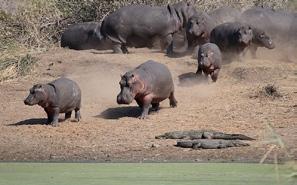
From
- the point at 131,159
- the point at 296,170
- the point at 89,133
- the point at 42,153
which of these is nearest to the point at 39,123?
the point at 89,133

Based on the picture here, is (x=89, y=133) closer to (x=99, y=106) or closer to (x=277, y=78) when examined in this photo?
(x=99, y=106)

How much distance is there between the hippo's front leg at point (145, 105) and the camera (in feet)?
42.4

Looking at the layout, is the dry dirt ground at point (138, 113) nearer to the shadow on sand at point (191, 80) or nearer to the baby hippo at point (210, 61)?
the shadow on sand at point (191, 80)

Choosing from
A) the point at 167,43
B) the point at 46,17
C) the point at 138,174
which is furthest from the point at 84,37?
the point at 138,174

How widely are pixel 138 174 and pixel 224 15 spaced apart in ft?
35.8

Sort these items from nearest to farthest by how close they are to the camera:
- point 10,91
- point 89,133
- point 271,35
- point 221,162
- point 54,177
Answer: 1. point 54,177
2. point 221,162
3. point 89,133
4. point 10,91
5. point 271,35

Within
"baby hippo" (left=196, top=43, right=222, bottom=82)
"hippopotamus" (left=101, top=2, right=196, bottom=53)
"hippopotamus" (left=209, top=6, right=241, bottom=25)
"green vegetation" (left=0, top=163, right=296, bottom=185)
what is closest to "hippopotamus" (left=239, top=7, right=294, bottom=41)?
"hippopotamus" (left=209, top=6, right=241, bottom=25)

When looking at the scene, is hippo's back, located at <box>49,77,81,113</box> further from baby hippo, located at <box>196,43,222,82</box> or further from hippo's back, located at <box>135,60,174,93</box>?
baby hippo, located at <box>196,43,222,82</box>

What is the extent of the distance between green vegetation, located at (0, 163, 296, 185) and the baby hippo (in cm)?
616

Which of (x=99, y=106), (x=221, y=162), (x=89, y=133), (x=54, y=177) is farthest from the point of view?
(x=99, y=106)

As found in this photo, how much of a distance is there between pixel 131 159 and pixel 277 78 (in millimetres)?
6199

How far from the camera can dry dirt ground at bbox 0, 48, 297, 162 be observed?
10469 millimetres

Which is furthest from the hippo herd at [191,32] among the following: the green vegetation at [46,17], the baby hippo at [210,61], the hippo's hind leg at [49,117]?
the hippo's hind leg at [49,117]

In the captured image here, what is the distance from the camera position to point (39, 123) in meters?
12.9
